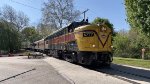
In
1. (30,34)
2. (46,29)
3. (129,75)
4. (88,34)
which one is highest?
(30,34)

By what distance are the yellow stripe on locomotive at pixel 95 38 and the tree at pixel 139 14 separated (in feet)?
15.2

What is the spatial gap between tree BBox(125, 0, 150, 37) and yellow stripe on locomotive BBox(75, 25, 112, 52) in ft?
15.2

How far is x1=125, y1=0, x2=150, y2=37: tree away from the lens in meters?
26.9

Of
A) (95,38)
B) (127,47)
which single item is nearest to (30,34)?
(127,47)

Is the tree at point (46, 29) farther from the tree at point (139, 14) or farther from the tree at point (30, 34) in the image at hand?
the tree at point (139, 14)

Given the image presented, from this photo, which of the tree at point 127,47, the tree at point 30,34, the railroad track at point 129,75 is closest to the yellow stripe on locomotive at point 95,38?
the railroad track at point 129,75

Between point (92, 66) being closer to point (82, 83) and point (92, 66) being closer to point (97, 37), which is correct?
point (97, 37)

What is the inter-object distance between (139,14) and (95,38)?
20.6ft

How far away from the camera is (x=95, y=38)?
2367 centimetres

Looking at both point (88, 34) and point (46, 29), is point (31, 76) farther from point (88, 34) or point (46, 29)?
point (46, 29)

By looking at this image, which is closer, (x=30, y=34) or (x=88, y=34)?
(x=88, y=34)

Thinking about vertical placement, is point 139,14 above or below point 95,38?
above

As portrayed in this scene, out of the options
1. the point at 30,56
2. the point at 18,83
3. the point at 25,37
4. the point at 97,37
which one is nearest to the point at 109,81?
the point at 18,83

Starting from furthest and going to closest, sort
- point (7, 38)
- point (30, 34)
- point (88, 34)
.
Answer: point (30, 34), point (7, 38), point (88, 34)
